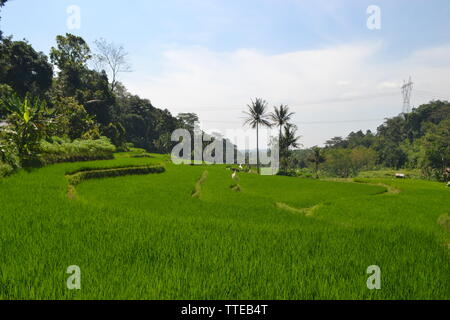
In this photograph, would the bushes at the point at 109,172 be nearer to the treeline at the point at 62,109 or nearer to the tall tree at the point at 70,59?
the treeline at the point at 62,109

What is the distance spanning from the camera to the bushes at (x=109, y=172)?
37.7 feet

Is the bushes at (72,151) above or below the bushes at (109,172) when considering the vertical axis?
above

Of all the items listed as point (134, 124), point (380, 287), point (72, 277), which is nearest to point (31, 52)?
point (134, 124)

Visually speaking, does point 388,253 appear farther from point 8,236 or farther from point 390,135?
point 390,135

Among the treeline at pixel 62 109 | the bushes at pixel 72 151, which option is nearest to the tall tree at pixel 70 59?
the treeline at pixel 62 109

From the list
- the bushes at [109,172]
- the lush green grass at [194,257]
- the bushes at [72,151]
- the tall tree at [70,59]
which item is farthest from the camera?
the tall tree at [70,59]

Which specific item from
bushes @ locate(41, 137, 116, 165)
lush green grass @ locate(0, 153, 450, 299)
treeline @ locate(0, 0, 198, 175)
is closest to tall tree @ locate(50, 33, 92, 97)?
treeline @ locate(0, 0, 198, 175)

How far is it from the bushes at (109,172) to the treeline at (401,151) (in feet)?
83.6

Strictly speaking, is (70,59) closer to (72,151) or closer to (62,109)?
(62,109)

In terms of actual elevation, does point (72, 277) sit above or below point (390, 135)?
below

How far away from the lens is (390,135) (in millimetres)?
69250

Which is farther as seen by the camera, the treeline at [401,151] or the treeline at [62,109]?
the treeline at [401,151]

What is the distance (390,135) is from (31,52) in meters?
80.5

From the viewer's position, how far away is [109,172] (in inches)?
555
